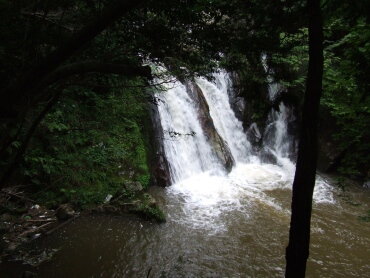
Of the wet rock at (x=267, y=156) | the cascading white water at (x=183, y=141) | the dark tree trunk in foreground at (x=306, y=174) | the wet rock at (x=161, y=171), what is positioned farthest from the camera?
the wet rock at (x=267, y=156)

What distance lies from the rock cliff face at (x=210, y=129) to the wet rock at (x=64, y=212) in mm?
7230

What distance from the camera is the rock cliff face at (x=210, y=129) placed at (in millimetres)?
12320

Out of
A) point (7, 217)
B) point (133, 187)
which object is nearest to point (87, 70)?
point (7, 217)

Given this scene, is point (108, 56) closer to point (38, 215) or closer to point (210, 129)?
point (38, 215)

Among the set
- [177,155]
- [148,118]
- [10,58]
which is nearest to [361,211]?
[177,155]

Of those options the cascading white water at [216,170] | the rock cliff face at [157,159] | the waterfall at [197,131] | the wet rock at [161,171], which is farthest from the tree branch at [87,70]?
the wet rock at [161,171]

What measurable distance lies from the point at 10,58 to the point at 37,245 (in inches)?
179

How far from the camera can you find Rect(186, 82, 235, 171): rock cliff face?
12320mm

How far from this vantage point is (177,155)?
10.9 metres

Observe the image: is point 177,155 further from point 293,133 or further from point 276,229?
point 293,133

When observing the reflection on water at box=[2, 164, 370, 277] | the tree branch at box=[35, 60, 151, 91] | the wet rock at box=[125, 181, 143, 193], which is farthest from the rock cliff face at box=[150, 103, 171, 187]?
the tree branch at box=[35, 60, 151, 91]

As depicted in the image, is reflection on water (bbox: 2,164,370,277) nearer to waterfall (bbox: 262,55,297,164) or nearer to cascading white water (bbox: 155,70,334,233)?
cascading white water (bbox: 155,70,334,233)

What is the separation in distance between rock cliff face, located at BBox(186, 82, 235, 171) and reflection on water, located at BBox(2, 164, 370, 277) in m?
2.84

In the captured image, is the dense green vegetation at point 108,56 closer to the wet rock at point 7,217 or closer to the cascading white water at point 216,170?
the wet rock at point 7,217
